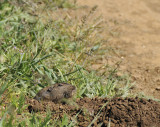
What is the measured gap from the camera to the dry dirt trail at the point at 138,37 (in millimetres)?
3863

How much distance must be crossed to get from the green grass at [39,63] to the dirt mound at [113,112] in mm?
153

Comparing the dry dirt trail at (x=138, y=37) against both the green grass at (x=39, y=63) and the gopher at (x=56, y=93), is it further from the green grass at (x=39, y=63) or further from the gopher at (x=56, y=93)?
the gopher at (x=56, y=93)

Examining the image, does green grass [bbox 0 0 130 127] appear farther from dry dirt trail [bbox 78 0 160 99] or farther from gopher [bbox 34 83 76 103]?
dry dirt trail [bbox 78 0 160 99]

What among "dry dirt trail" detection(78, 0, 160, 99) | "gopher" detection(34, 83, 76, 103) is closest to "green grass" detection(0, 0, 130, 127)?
"gopher" detection(34, 83, 76, 103)

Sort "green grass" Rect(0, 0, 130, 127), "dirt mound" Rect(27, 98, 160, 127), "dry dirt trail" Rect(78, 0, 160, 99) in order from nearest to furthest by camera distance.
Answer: "dirt mound" Rect(27, 98, 160, 127) < "green grass" Rect(0, 0, 130, 127) < "dry dirt trail" Rect(78, 0, 160, 99)

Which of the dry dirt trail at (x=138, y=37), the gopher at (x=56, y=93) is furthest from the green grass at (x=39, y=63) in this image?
the dry dirt trail at (x=138, y=37)

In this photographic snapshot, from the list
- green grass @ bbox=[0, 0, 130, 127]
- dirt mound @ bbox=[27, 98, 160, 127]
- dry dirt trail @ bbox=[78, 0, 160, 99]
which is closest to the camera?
dirt mound @ bbox=[27, 98, 160, 127]

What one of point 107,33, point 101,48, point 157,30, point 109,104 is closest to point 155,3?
point 157,30

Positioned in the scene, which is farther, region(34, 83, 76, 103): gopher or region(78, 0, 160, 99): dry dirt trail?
region(78, 0, 160, 99): dry dirt trail

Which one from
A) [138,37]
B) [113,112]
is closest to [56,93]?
[113,112]

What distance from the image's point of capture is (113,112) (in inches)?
101

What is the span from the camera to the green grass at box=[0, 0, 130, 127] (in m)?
2.73

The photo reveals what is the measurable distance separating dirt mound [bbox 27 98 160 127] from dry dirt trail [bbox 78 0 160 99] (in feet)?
3.03

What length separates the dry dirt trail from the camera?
3.86 metres
